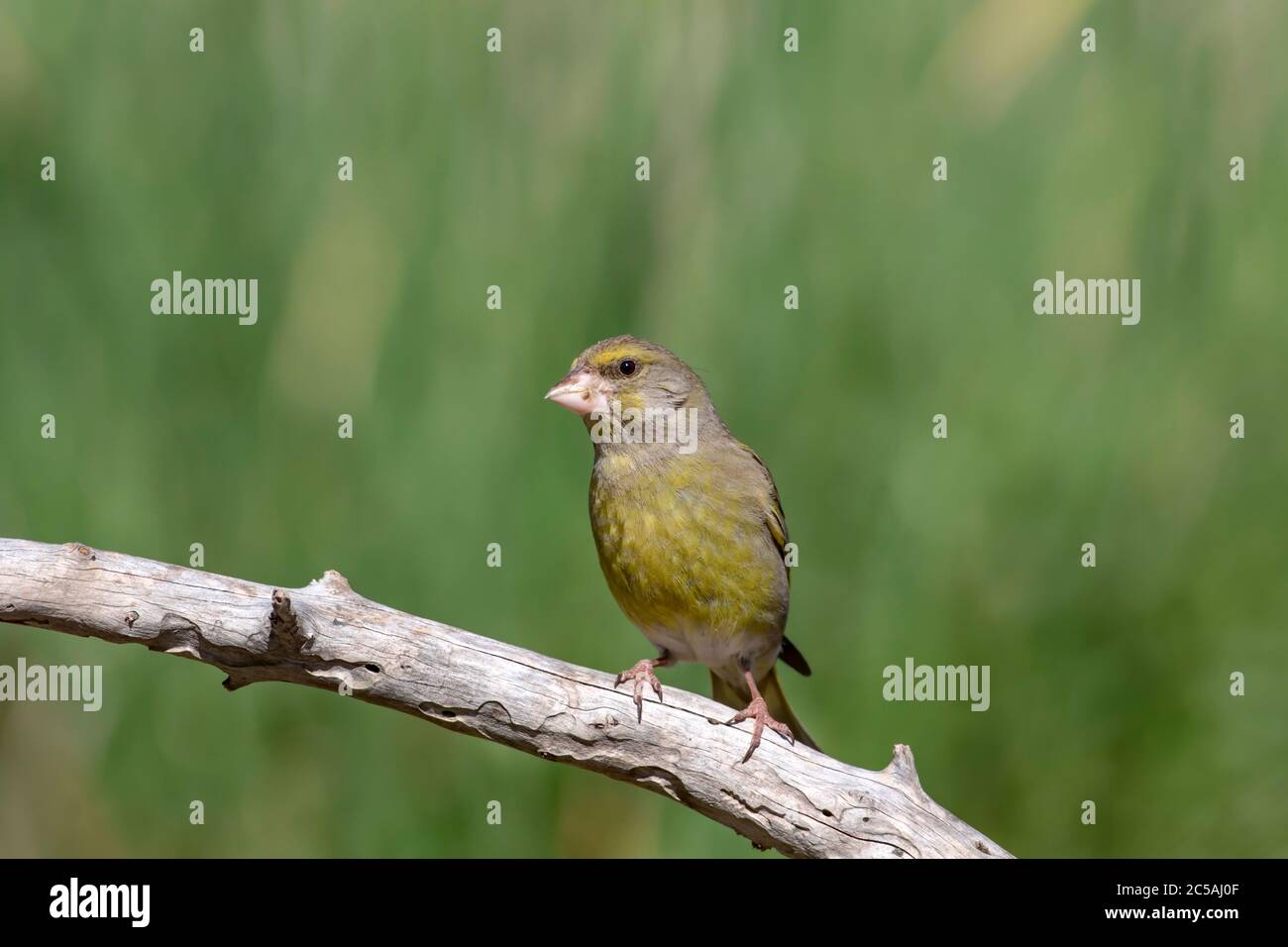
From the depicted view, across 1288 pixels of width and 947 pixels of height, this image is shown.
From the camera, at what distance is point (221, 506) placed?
4824 millimetres

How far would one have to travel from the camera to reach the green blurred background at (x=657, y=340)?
4793 mm

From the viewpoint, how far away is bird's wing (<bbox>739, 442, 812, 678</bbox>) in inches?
168

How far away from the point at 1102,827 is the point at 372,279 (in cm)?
363

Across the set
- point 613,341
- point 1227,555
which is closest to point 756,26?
point 613,341

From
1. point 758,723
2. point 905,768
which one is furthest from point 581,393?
point 905,768

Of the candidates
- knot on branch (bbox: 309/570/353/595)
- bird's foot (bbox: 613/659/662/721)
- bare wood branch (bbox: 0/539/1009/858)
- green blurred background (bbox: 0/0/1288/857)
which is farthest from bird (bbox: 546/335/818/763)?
knot on branch (bbox: 309/570/353/595)

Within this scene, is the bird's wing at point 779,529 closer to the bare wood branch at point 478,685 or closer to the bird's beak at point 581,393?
the bird's beak at point 581,393

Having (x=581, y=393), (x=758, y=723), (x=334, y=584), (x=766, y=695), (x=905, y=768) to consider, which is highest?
(x=581, y=393)

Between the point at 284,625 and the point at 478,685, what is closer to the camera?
the point at 284,625

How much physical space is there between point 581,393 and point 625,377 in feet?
0.56

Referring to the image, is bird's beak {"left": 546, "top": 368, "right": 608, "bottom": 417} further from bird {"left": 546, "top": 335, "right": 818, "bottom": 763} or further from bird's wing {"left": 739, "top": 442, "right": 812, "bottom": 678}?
bird's wing {"left": 739, "top": 442, "right": 812, "bottom": 678}

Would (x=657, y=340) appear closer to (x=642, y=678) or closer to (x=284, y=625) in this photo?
(x=642, y=678)

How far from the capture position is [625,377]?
4211 mm

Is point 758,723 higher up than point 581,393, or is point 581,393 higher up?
point 581,393
